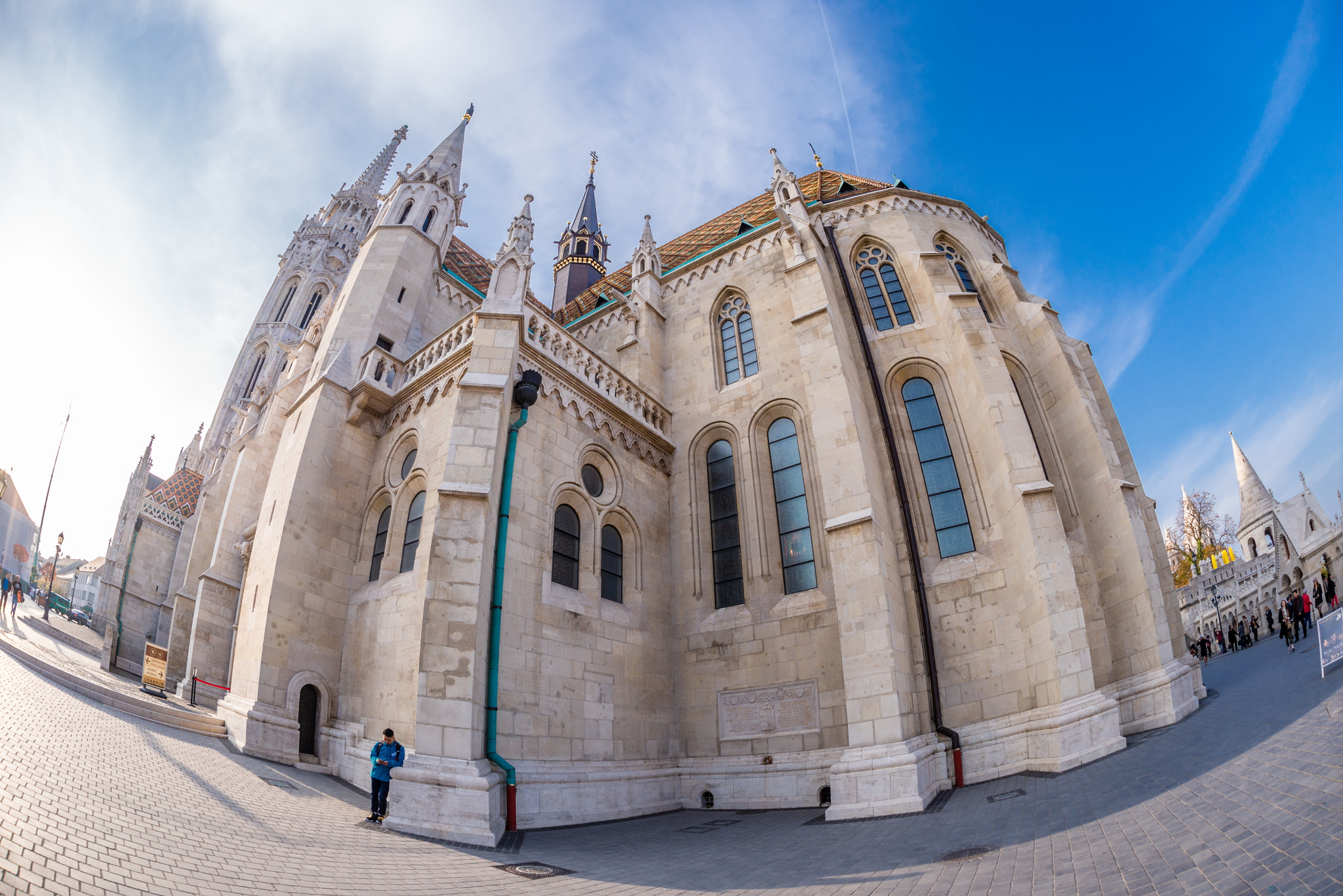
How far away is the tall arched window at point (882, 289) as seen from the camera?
47.8ft

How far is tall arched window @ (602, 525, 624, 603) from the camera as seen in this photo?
11.9 m

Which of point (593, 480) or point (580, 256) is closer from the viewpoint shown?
point (593, 480)

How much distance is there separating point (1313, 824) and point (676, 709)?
9459 mm

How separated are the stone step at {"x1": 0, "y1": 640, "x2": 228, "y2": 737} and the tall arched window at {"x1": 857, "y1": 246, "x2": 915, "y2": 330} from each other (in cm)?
1559

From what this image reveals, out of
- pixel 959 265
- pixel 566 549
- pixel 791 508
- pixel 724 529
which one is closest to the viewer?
pixel 566 549

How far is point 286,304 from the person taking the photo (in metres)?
44.1

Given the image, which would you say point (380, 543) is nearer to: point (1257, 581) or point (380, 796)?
point (380, 796)

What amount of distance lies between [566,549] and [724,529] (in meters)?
3.87

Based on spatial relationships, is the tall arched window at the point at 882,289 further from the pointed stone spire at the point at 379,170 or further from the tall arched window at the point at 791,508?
the pointed stone spire at the point at 379,170

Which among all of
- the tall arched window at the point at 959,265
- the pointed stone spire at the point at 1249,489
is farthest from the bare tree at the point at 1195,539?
the tall arched window at the point at 959,265

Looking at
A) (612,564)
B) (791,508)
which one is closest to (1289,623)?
(791,508)

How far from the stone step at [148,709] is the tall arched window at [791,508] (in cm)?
1049

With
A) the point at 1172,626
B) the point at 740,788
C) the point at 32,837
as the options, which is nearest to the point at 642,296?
the point at 740,788

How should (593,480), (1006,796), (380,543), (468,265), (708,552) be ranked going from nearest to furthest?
(1006,796) < (380,543) < (593,480) < (708,552) < (468,265)
